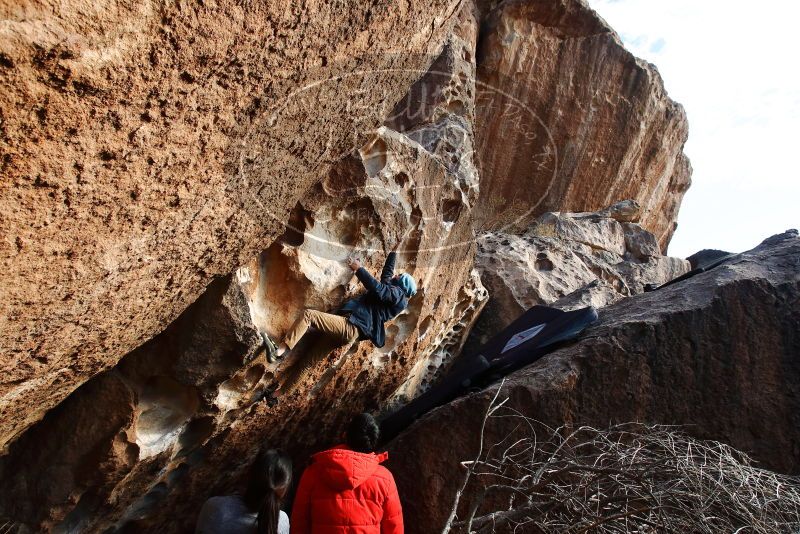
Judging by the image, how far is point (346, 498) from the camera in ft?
9.93

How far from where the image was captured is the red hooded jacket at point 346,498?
2998mm

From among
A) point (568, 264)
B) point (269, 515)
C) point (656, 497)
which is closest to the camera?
point (269, 515)

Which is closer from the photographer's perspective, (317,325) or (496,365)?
(317,325)

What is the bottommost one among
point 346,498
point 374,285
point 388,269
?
point 346,498

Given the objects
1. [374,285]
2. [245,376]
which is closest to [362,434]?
[245,376]

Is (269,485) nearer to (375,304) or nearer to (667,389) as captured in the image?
(375,304)

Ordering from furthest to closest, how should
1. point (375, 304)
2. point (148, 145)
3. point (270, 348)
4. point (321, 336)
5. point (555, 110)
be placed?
point (555, 110) → point (375, 304) → point (321, 336) → point (270, 348) → point (148, 145)

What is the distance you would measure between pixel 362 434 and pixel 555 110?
6.92m

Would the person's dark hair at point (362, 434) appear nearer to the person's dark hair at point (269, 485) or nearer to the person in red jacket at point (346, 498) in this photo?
the person in red jacket at point (346, 498)

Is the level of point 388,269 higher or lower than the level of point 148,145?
lower

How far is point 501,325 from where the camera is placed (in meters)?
6.38

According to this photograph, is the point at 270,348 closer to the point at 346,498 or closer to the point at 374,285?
the point at 374,285

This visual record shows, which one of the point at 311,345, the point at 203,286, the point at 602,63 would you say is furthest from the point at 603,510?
the point at 602,63

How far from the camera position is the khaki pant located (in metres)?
3.63
